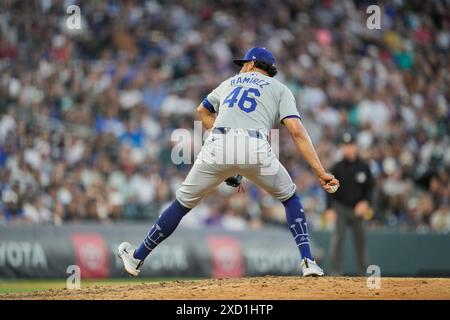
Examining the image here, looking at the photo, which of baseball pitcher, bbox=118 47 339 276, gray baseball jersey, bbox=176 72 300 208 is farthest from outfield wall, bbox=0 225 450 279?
gray baseball jersey, bbox=176 72 300 208

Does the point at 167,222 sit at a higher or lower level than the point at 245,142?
lower

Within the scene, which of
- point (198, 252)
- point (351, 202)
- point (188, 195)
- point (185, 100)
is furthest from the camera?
point (185, 100)

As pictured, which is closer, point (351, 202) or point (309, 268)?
point (309, 268)

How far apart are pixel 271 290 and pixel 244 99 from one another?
172 centimetres

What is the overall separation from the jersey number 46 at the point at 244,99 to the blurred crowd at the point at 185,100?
755 centimetres

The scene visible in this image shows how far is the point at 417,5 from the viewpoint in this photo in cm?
2459

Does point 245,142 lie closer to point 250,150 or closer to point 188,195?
point 250,150

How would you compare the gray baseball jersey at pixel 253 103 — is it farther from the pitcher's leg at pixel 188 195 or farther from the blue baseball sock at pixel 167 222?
the blue baseball sock at pixel 167 222

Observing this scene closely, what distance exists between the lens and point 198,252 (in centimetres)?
1564

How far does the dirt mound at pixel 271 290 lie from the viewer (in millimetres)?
7793

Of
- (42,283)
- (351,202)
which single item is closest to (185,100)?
(351,202)

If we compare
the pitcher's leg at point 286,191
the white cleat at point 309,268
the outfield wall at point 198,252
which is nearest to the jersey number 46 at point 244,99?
the pitcher's leg at point 286,191

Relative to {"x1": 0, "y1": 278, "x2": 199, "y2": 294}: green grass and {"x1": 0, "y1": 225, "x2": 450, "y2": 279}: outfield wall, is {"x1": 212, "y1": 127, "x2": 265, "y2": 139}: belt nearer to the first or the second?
{"x1": 0, "y1": 278, "x2": 199, "y2": 294}: green grass
